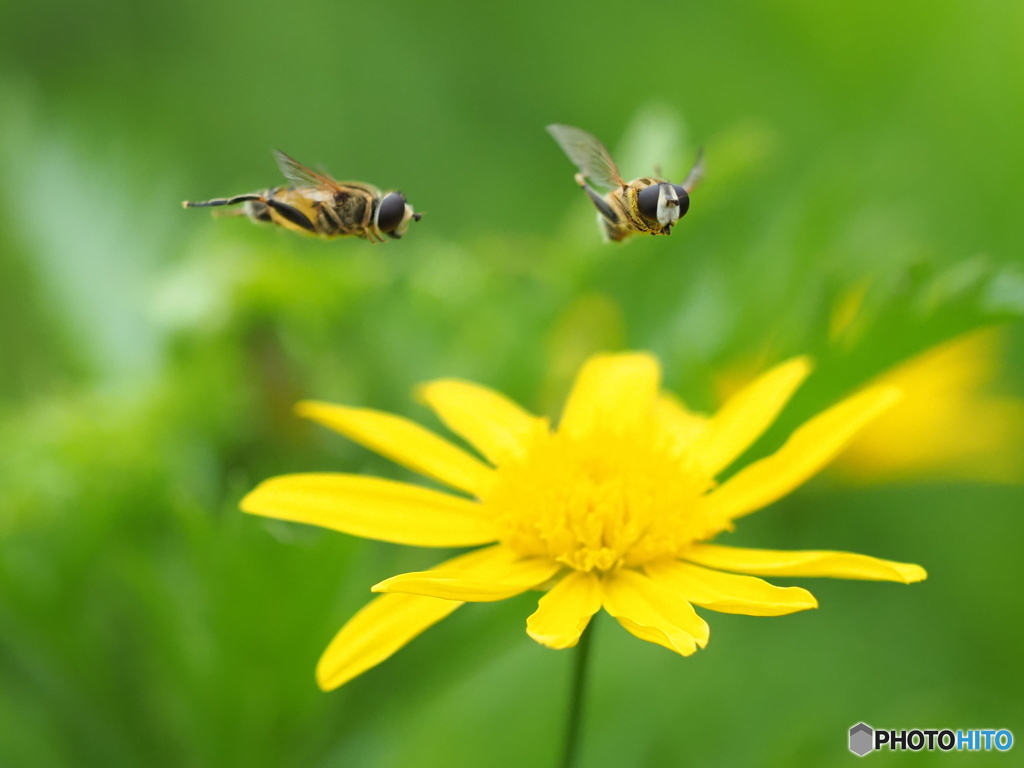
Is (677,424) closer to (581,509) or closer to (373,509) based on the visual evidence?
(581,509)

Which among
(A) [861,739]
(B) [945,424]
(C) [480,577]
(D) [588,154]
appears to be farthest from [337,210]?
(B) [945,424]

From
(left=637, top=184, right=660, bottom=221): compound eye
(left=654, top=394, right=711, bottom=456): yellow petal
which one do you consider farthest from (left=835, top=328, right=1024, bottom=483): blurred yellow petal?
(left=637, top=184, right=660, bottom=221): compound eye

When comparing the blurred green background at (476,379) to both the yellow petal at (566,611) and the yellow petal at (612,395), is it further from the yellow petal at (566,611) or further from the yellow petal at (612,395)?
the yellow petal at (566,611)

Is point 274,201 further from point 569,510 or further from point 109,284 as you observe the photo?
point 109,284

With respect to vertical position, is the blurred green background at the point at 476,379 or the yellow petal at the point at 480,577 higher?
the blurred green background at the point at 476,379

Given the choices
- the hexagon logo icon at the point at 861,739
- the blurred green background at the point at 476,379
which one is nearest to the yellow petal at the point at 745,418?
Answer: the blurred green background at the point at 476,379

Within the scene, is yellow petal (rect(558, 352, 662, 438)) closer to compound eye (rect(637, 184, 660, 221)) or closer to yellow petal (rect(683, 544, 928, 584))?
yellow petal (rect(683, 544, 928, 584))

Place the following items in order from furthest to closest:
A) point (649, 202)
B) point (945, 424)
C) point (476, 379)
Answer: point (945, 424)
point (476, 379)
point (649, 202)
